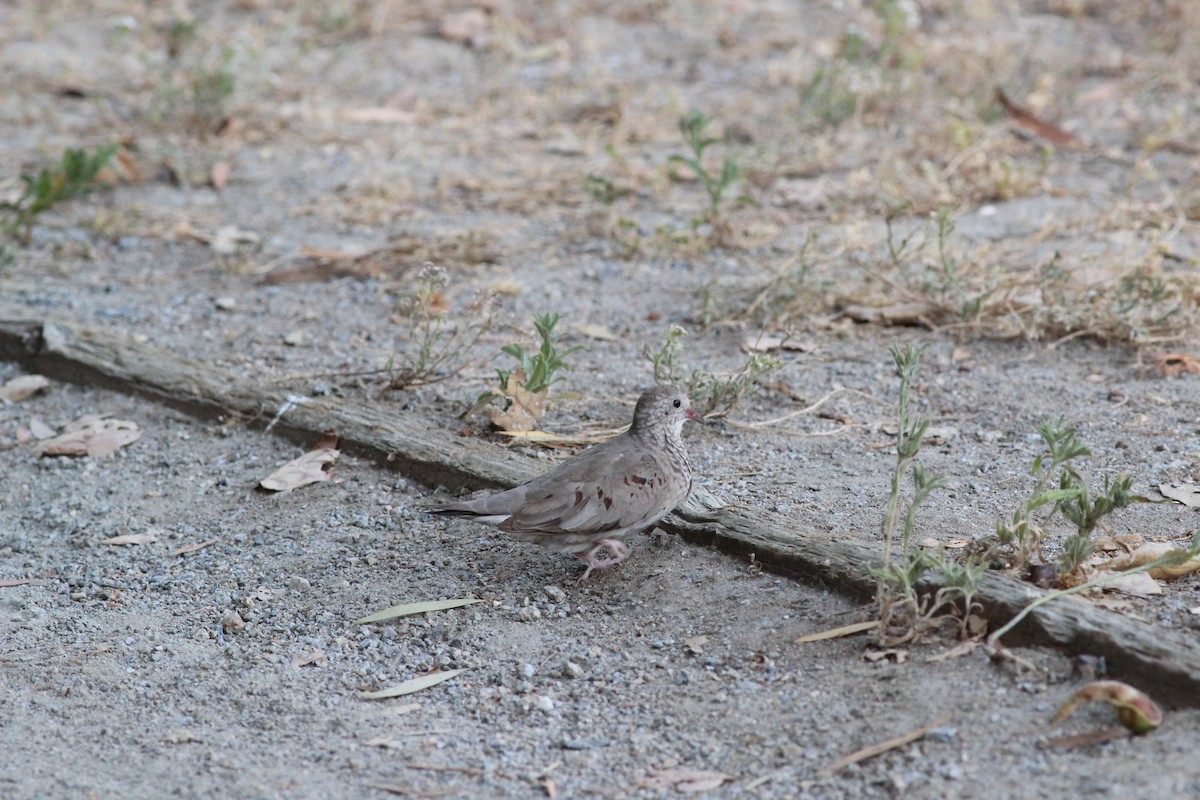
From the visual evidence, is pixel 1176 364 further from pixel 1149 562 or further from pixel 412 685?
pixel 412 685

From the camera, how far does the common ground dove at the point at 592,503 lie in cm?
379

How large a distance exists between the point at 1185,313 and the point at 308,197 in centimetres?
463

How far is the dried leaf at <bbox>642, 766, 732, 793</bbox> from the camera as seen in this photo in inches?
119

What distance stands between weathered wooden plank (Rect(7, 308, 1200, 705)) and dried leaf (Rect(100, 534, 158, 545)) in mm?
689

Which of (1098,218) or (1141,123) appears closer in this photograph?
(1098,218)

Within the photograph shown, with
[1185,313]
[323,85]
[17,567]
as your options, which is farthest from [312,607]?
[323,85]

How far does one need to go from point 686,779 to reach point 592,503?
3.20 ft

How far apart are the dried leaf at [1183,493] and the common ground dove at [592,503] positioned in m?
1.51

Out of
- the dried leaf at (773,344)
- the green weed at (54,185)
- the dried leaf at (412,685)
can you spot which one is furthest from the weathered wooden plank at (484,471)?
the dried leaf at (773,344)

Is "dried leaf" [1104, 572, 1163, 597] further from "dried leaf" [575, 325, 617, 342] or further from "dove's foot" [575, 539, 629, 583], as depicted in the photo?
"dried leaf" [575, 325, 617, 342]

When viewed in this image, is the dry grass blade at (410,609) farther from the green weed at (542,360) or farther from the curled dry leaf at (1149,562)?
the curled dry leaf at (1149,562)

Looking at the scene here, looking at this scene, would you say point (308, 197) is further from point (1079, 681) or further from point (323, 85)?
point (1079, 681)

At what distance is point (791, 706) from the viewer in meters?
3.24

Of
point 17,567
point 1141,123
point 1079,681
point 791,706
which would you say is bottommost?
point 17,567
